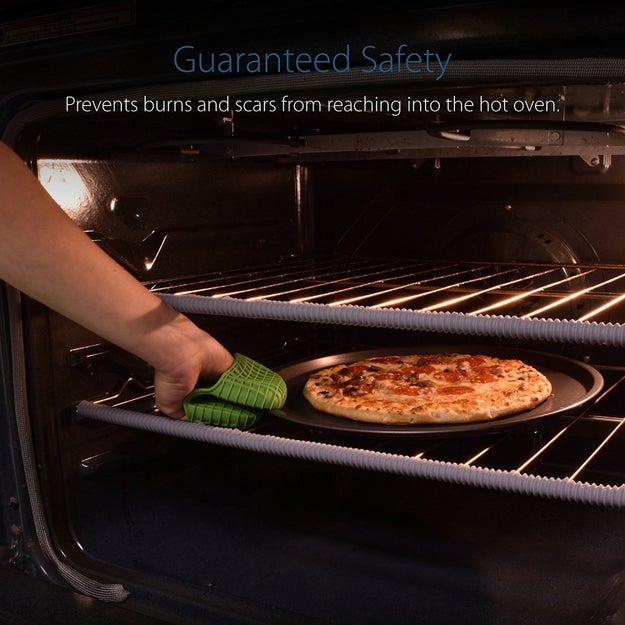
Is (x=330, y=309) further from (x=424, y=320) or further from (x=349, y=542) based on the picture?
(x=349, y=542)

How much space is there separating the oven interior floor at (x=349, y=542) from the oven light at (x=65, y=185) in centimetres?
48

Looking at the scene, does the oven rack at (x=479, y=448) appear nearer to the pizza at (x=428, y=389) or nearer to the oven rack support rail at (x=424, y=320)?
the pizza at (x=428, y=389)

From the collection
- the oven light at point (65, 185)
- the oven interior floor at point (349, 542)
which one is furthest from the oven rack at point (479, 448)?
the oven light at point (65, 185)

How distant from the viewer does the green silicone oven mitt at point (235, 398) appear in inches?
48.1

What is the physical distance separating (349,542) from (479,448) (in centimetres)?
47

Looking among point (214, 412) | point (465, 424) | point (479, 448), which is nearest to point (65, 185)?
point (214, 412)

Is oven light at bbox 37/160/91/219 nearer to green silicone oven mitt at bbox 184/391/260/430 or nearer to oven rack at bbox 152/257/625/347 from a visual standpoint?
oven rack at bbox 152/257/625/347

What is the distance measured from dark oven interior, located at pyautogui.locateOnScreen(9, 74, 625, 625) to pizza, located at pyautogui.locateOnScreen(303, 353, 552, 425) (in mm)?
57

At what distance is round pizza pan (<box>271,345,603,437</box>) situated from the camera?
118cm

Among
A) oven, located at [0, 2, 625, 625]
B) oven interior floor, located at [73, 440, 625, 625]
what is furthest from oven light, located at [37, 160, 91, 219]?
oven interior floor, located at [73, 440, 625, 625]

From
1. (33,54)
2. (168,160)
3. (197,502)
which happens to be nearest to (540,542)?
(197,502)

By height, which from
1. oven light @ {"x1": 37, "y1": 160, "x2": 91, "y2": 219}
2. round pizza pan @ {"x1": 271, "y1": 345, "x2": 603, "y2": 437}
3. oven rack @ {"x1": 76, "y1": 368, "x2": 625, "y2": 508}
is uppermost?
oven light @ {"x1": 37, "y1": 160, "x2": 91, "y2": 219}

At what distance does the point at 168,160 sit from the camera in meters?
1.55

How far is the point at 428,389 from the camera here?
1389 millimetres
